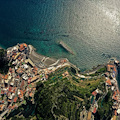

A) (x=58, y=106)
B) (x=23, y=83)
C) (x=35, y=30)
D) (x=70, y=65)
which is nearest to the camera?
(x=58, y=106)

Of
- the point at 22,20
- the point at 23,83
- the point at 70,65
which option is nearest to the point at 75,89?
the point at 70,65

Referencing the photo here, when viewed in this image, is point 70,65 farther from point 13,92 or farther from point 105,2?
point 105,2

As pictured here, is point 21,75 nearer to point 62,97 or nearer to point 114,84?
point 62,97

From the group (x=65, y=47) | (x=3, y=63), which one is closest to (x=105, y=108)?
(x=65, y=47)

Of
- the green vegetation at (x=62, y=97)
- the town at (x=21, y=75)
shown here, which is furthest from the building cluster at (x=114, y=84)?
the town at (x=21, y=75)

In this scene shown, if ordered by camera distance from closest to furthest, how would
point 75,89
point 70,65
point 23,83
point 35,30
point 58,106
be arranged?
point 58,106 → point 75,89 → point 23,83 → point 70,65 → point 35,30

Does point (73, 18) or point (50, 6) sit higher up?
point (50, 6)
